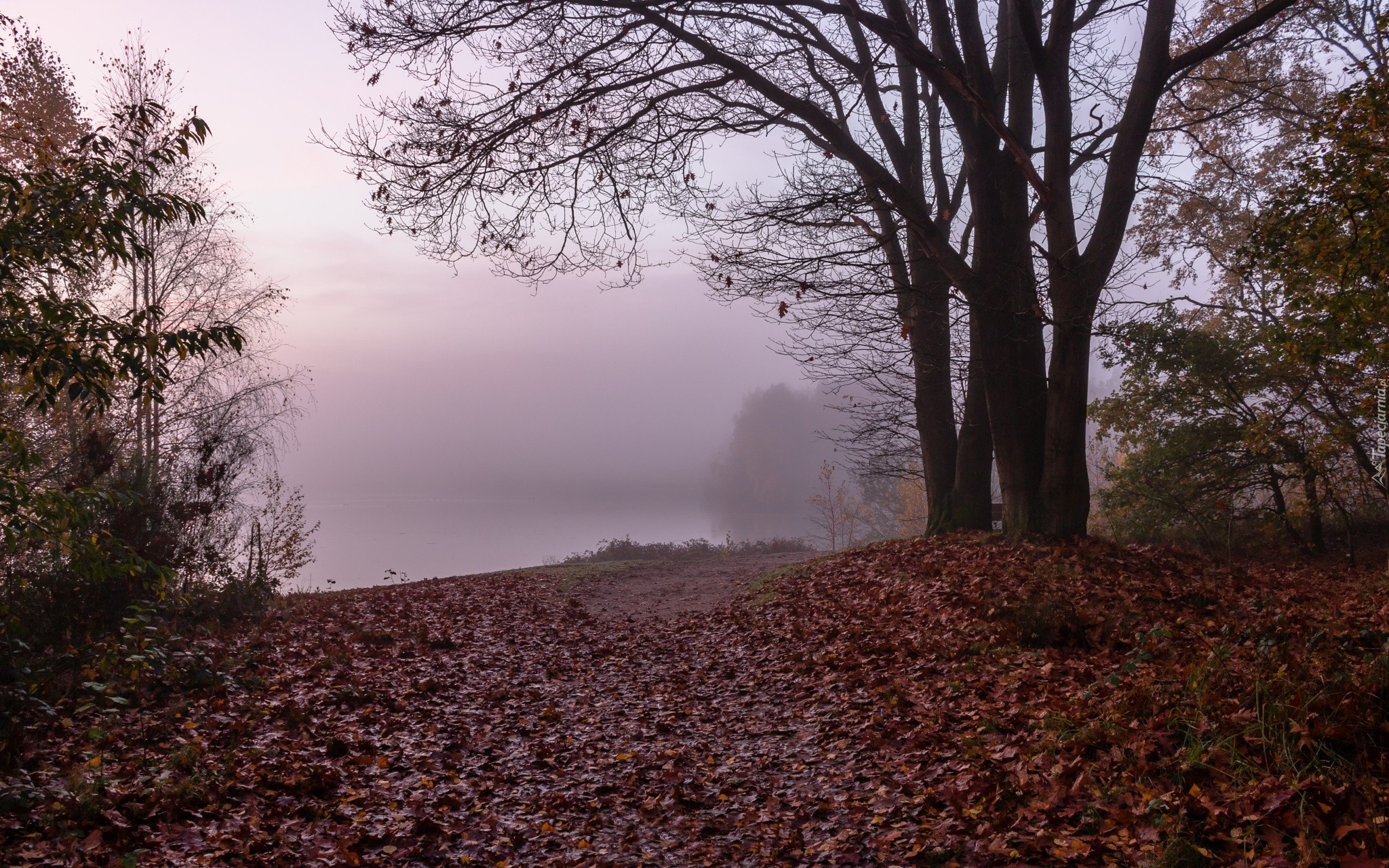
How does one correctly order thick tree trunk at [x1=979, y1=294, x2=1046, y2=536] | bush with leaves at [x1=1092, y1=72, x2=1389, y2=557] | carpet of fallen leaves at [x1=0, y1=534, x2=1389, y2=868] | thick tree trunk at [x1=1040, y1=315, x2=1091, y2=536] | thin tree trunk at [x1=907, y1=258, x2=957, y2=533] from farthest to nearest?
thin tree trunk at [x1=907, y1=258, x2=957, y2=533]
bush with leaves at [x1=1092, y1=72, x2=1389, y2=557]
thick tree trunk at [x1=979, y1=294, x2=1046, y2=536]
thick tree trunk at [x1=1040, y1=315, x2=1091, y2=536]
carpet of fallen leaves at [x1=0, y1=534, x2=1389, y2=868]

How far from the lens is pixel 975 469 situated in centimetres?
1270

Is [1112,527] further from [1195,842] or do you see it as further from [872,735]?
[1195,842]

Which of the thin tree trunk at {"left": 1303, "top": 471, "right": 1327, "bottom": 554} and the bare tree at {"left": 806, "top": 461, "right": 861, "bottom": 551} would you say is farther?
the bare tree at {"left": 806, "top": 461, "right": 861, "bottom": 551}

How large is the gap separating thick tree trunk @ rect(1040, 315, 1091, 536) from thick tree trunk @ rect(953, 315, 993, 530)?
2.37m

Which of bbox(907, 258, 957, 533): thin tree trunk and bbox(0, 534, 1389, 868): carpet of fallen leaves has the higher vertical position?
bbox(907, 258, 957, 533): thin tree trunk

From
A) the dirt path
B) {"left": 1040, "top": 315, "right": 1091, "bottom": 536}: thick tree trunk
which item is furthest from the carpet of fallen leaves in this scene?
the dirt path

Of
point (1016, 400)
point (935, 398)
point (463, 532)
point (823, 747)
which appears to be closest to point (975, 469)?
point (935, 398)

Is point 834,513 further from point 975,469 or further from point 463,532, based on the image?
point 463,532

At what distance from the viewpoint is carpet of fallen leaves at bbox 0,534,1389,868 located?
372cm

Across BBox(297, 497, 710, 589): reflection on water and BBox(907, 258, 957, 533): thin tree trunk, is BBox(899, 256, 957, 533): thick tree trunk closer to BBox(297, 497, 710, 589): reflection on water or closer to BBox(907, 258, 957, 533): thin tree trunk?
BBox(907, 258, 957, 533): thin tree trunk

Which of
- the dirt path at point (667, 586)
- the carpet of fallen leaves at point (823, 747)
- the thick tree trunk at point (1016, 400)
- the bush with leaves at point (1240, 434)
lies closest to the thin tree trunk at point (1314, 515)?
the bush with leaves at point (1240, 434)

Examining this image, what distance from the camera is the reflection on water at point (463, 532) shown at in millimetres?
26406

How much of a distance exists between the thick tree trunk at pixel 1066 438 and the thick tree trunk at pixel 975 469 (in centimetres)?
237

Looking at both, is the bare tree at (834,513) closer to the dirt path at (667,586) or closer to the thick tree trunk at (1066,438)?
the dirt path at (667,586)
